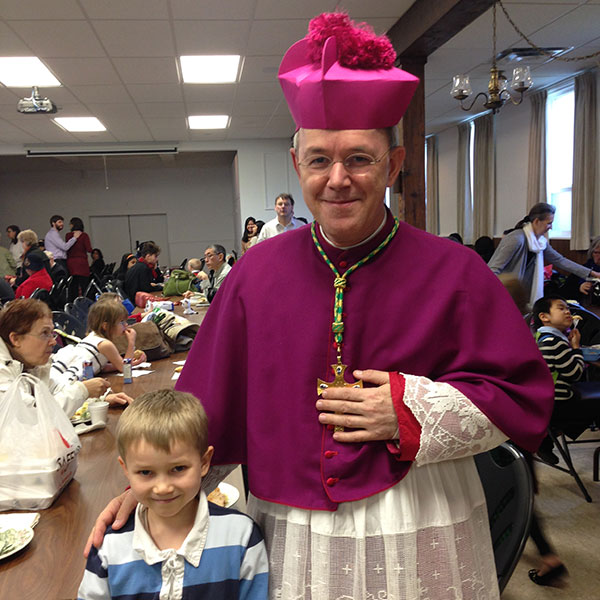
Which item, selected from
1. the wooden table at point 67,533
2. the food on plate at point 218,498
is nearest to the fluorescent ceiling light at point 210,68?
the wooden table at point 67,533

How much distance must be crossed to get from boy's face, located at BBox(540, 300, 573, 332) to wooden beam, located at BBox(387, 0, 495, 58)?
2.28m

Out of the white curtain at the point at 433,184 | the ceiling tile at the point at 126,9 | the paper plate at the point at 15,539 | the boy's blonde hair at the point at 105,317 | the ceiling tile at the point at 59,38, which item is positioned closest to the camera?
the paper plate at the point at 15,539

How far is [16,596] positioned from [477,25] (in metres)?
5.50

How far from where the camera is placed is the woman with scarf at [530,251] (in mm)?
4539

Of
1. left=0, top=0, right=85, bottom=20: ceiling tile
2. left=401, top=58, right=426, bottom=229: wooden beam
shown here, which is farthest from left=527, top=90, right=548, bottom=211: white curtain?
left=0, top=0, right=85, bottom=20: ceiling tile

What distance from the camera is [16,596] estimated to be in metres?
1.14

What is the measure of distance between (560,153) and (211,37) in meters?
4.99

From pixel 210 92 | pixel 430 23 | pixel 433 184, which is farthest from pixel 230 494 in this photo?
pixel 433 184

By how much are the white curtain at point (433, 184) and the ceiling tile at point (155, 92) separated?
580 centimetres

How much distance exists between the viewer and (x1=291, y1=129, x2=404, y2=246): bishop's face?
98 cm

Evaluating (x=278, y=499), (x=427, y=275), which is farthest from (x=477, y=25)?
(x=278, y=499)

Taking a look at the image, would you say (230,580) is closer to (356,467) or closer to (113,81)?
(356,467)

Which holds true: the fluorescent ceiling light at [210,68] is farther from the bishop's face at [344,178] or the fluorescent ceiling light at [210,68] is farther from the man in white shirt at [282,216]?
the bishop's face at [344,178]

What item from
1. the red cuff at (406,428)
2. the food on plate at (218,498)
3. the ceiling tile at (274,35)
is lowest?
the food on plate at (218,498)
